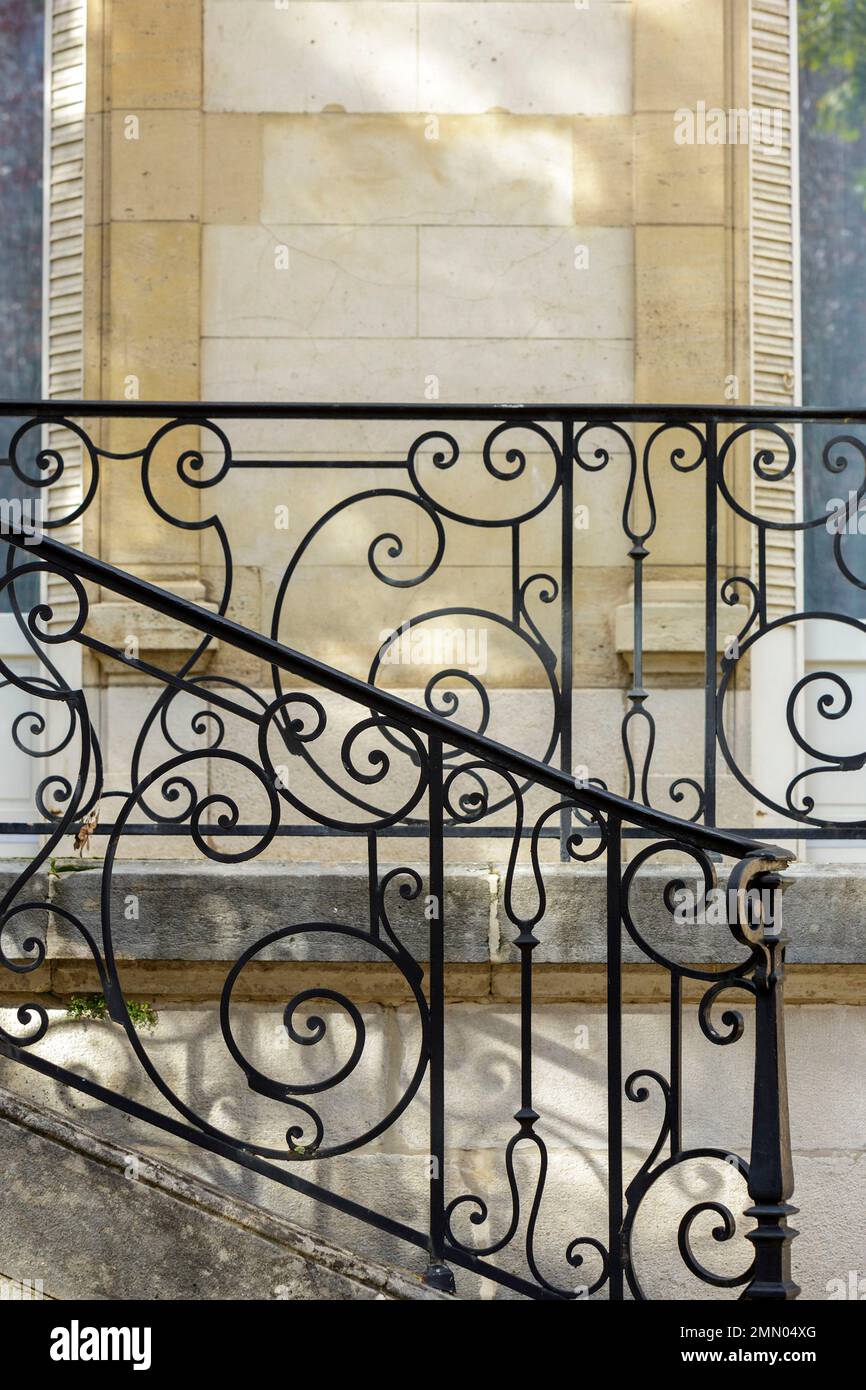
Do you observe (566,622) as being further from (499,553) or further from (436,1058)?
(436,1058)

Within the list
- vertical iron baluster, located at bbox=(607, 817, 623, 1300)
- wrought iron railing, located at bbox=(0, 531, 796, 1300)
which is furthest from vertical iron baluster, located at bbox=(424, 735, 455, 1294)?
vertical iron baluster, located at bbox=(607, 817, 623, 1300)

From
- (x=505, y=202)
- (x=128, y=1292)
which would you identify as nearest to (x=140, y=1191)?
(x=128, y=1292)

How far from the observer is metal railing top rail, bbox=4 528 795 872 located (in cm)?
316

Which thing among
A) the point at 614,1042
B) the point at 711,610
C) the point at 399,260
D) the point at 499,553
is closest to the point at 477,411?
the point at 711,610

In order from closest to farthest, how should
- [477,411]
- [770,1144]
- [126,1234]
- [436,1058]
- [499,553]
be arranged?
1. [770,1144]
2. [126,1234]
3. [436,1058]
4. [477,411]
5. [499,553]

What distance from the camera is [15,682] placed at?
3.96 m

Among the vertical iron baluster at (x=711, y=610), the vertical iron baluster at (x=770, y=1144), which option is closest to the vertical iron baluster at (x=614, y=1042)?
the vertical iron baluster at (x=770, y=1144)

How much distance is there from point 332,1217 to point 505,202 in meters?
3.29

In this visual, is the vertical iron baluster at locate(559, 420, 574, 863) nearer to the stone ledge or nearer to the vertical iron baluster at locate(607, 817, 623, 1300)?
the stone ledge

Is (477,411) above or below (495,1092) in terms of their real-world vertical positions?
above

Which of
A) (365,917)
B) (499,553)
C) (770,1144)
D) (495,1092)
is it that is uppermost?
(499,553)

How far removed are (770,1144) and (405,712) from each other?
1.12m

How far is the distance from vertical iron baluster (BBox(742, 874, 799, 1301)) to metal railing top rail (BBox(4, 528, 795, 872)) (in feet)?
0.45

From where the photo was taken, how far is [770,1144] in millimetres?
3102
